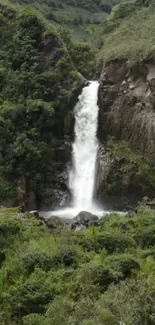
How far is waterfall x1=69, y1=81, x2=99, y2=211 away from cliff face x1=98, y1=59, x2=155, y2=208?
0.74m

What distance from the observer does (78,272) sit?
17281 millimetres

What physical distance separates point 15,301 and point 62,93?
2565 centimetres

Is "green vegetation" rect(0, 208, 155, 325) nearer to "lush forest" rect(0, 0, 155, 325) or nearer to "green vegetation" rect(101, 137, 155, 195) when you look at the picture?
"lush forest" rect(0, 0, 155, 325)

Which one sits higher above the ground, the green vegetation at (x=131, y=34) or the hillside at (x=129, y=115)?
the green vegetation at (x=131, y=34)

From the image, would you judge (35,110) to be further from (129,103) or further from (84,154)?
(129,103)

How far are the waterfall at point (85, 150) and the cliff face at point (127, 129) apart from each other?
2.43 ft

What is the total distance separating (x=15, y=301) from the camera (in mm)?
15461

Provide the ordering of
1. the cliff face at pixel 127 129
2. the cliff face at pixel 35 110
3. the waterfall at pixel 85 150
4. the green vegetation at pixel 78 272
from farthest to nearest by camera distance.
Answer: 1. the waterfall at pixel 85 150
2. the cliff face at pixel 35 110
3. the cliff face at pixel 127 129
4. the green vegetation at pixel 78 272

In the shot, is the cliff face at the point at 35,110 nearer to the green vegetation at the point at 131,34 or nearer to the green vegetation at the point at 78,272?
the green vegetation at the point at 131,34

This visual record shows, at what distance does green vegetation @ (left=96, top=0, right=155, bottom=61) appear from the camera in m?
38.6

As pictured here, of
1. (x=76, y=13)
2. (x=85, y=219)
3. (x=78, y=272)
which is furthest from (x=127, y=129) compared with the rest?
(x=76, y=13)

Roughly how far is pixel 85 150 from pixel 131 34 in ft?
41.9

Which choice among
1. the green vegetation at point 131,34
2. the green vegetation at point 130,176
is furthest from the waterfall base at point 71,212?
the green vegetation at point 131,34

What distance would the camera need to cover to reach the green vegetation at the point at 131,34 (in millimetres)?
38625
